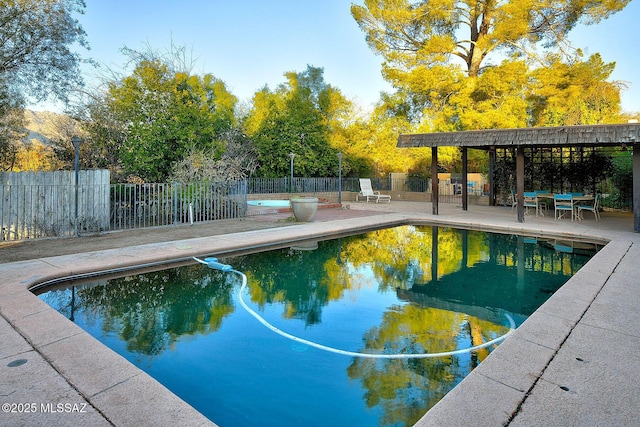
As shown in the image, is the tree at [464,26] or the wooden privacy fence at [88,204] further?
the tree at [464,26]

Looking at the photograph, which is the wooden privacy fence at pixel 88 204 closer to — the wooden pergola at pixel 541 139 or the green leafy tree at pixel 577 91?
the wooden pergola at pixel 541 139

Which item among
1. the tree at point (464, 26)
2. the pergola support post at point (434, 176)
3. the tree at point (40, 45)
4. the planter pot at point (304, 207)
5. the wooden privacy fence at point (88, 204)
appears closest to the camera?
the wooden privacy fence at point (88, 204)

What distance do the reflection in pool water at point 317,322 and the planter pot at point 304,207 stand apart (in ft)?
9.64

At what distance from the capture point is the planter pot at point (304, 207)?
33.3ft

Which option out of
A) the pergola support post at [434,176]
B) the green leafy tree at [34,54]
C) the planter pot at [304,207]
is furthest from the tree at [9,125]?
the pergola support post at [434,176]

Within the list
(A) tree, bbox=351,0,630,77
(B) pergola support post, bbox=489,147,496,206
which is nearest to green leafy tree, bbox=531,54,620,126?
(A) tree, bbox=351,0,630,77

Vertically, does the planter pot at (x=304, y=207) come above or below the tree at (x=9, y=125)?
below

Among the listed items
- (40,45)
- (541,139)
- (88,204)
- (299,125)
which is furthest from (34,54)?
(541,139)

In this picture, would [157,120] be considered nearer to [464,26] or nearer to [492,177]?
[492,177]

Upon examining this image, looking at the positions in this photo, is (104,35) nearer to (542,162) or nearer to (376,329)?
(376,329)

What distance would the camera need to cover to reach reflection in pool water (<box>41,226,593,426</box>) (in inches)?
102

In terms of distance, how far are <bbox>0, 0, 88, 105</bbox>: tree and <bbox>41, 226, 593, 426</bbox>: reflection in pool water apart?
7.38 m

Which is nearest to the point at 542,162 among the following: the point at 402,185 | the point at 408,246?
the point at 402,185

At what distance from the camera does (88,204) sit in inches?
331
